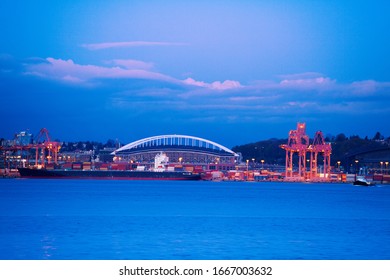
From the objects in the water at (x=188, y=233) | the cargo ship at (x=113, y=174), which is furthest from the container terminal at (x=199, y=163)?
the water at (x=188, y=233)

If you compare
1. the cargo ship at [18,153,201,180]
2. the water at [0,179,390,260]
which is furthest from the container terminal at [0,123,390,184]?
the water at [0,179,390,260]

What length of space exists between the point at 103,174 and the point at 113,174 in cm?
182

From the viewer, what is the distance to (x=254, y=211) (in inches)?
2020

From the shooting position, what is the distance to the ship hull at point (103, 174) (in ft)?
422

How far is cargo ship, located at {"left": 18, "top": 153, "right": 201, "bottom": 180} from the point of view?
12862cm

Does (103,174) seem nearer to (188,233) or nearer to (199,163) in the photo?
(199,163)

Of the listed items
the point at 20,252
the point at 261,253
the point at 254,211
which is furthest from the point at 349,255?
the point at 254,211

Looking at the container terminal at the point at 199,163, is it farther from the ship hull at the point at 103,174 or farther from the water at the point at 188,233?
the water at the point at 188,233

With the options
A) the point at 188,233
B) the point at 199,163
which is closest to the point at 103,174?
the point at 199,163

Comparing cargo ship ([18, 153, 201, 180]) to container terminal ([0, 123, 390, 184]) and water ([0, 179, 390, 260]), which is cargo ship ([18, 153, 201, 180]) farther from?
water ([0, 179, 390, 260])

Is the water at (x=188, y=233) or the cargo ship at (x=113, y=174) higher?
the cargo ship at (x=113, y=174)

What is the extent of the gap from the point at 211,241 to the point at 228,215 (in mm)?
15089

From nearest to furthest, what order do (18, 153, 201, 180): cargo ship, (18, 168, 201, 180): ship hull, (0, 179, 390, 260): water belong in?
(0, 179, 390, 260): water, (18, 168, 201, 180): ship hull, (18, 153, 201, 180): cargo ship

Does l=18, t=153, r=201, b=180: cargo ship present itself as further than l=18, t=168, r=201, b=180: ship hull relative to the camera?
Yes
